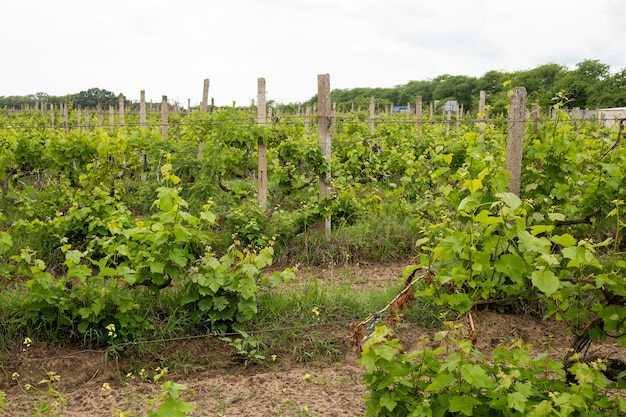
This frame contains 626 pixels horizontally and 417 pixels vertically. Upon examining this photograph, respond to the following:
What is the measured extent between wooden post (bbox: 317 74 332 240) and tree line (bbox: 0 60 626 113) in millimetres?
27476

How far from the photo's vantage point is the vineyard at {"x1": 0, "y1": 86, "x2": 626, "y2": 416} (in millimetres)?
2824

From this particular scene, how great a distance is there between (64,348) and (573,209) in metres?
4.12

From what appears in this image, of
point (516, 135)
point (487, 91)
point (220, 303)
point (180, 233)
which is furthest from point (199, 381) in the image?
point (487, 91)

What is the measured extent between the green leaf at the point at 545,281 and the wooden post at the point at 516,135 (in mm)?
2630

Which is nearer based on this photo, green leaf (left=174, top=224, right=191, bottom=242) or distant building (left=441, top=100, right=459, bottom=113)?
green leaf (left=174, top=224, right=191, bottom=242)

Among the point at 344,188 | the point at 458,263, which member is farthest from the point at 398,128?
the point at 458,263

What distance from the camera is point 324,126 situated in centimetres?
707

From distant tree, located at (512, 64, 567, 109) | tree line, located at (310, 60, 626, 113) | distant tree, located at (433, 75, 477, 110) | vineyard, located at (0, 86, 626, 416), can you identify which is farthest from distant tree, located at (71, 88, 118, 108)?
vineyard, located at (0, 86, 626, 416)

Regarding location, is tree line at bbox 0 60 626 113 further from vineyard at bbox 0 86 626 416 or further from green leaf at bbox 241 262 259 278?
green leaf at bbox 241 262 259 278

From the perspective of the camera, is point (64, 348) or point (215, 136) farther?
point (215, 136)

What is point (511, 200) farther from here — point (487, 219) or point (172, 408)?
point (172, 408)

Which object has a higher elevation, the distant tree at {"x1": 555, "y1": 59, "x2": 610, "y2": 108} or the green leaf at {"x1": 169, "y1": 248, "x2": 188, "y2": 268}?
the distant tree at {"x1": 555, "y1": 59, "x2": 610, "y2": 108}

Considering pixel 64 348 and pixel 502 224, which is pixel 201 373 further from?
pixel 502 224

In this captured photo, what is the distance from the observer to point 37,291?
4.29 metres
